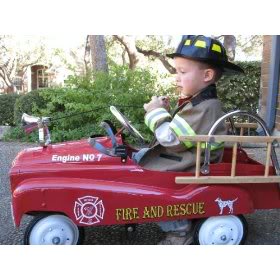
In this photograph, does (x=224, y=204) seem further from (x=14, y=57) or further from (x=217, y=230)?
(x=14, y=57)

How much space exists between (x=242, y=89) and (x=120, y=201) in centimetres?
677

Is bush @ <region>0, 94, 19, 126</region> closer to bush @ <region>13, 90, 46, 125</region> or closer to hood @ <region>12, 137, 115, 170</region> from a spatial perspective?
bush @ <region>13, 90, 46, 125</region>

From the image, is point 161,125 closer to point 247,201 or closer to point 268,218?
point 247,201

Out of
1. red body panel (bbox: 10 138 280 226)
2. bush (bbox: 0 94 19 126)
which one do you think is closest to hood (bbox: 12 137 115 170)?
red body panel (bbox: 10 138 280 226)

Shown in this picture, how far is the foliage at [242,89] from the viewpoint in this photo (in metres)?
8.51

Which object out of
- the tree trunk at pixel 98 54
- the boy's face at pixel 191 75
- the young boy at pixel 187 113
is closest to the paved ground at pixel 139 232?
the young boy at pixel 187 113

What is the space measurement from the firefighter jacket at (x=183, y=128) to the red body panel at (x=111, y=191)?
9 cm

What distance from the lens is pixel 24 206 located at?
2.34 metres

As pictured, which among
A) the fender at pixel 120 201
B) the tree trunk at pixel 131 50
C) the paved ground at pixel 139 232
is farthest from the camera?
the tree trunk at pixel 131 50

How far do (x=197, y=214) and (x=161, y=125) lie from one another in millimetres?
612

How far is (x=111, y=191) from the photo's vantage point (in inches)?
95.0

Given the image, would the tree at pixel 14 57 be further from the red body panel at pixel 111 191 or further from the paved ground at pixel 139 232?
the red body panel at pixel 111 191

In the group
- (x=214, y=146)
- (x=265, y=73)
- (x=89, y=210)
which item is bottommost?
(x=89, y=210)

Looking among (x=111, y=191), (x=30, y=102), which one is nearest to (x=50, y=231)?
(x=111, y=191)
